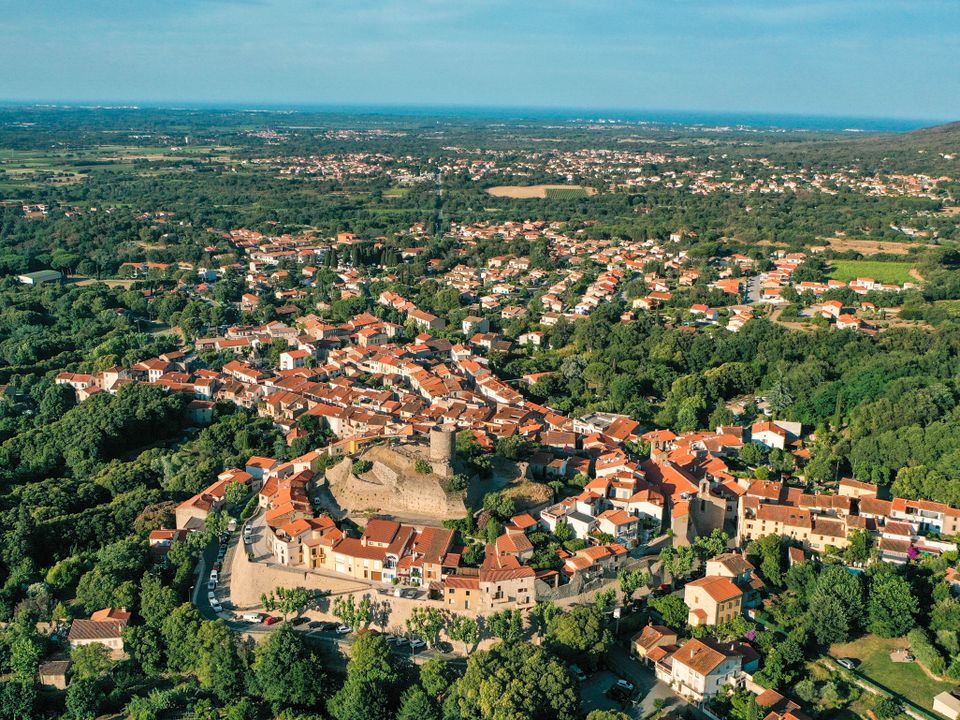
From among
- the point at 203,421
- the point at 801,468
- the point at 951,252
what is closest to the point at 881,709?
the point at 801,468

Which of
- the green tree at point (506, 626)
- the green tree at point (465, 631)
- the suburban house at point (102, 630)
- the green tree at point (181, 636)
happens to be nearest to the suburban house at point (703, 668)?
the green tree at point (506, 626)

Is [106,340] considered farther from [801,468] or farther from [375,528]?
[801,468]

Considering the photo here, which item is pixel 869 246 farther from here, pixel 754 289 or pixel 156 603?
pixel 156 603

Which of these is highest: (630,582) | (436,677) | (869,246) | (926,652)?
(869,246)

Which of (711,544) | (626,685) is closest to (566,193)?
(711,544)

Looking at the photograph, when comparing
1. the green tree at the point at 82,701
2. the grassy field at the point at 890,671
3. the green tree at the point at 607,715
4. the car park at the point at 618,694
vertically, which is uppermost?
the green tree at the point at 607,715

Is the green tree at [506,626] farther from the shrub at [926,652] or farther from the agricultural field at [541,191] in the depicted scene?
the agricultural field at [541,191]
